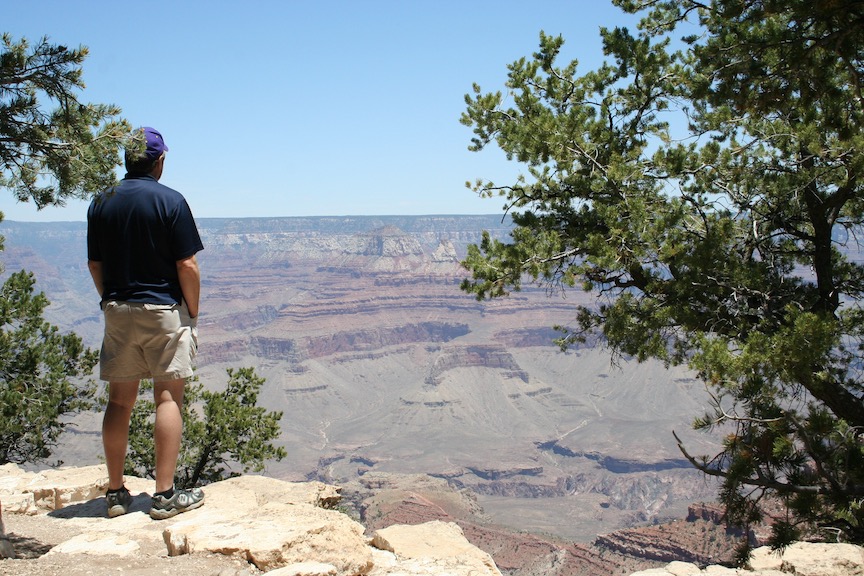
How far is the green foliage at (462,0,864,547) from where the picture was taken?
6355 millimetres

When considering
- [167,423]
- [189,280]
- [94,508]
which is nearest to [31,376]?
[94,508]

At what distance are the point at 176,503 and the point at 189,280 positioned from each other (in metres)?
1.70

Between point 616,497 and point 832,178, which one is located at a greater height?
point 832,178

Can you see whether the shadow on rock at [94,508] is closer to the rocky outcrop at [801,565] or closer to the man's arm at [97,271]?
the man's arm at [97,271]

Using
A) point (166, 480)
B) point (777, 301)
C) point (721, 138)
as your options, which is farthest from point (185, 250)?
point (721, 138)

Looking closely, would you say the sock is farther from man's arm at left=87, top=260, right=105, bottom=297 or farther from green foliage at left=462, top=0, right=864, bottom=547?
green foliage at left=462, top=0, right=864, bottom=547

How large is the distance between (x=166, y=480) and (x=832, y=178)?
715cm

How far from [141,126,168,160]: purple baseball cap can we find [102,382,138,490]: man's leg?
1.66m

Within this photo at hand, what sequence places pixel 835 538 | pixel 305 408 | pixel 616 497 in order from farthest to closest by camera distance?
pixel 305 408, pixel 616 497, pixel 835 538

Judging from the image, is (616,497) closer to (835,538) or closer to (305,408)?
(305,408)

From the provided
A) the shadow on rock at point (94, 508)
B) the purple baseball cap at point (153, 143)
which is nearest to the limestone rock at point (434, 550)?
the shadow on rock at point (94, 508)

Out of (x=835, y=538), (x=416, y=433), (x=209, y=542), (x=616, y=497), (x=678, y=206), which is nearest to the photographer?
(x=209, y=542)

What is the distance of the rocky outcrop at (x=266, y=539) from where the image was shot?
4824mm

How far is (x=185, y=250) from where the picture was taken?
526 cm
